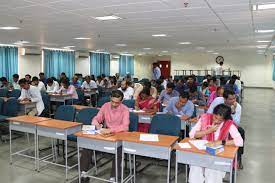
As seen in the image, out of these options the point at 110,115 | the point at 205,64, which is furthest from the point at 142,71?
the point at 110,115

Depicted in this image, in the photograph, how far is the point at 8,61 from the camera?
41.7 ft

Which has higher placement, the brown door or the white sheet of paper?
the brown door

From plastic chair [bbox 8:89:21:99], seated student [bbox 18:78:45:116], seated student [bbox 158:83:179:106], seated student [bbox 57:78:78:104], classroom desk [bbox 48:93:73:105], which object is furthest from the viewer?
seated student [bbox 57:78:78:104]

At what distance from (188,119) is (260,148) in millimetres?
1980

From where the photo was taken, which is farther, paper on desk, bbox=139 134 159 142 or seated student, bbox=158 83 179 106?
seated student, bbox=158 83 179 106

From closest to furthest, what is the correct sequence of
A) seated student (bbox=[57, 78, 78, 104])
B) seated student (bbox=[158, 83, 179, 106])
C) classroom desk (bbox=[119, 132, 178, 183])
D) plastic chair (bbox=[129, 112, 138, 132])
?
classroom desk (bbox=[119, 132, 178, 183])
plastic chair (bbox=[129, 112, 138, 132])
seated student (bbox=[158, 83, 179, 106])
seated student (bbox=[57, 78, 78, 104])

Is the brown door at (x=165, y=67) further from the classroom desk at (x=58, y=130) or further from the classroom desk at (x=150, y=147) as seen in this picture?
the classroom desk at (x=150, y=147)

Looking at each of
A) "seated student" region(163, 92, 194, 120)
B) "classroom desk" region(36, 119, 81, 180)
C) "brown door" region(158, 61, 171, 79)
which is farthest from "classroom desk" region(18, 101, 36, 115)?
"brown door" region(158, 61, 171, 79)

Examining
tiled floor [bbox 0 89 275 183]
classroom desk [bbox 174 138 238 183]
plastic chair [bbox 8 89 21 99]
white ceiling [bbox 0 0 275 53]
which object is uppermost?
white ceiling [bbox 0 0 275 53]

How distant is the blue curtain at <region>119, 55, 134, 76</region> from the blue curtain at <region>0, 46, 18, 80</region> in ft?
30.3

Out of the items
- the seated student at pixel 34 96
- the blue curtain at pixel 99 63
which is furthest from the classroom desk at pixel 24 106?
the blue curtain at pixel 99 63

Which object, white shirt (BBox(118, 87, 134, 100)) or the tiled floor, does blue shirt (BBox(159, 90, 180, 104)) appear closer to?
white shirt (BBox(118, 87, 134, 100))

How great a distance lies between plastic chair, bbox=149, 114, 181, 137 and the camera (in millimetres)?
3871

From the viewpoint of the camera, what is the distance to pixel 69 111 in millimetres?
4836
